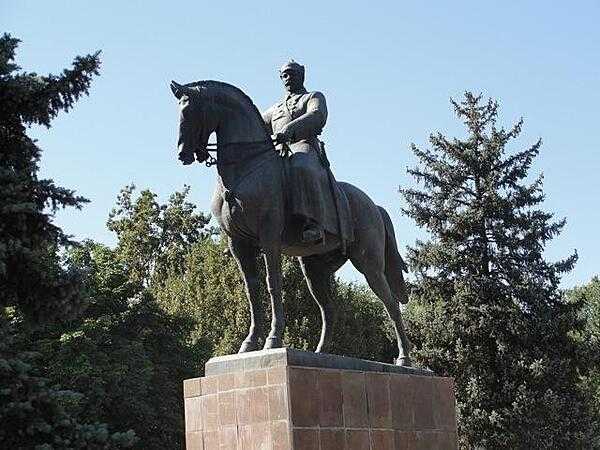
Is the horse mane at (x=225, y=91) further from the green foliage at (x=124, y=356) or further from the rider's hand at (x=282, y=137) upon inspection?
the green foliage at (x=124, y=356)

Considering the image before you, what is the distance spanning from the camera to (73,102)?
11.7m

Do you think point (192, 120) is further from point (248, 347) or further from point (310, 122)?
point (248, 347)

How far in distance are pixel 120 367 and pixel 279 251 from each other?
18.1 m

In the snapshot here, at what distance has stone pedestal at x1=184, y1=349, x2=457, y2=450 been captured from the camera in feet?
32.0

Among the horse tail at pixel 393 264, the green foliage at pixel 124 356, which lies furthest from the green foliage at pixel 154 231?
the horse tail at pixel 393 264

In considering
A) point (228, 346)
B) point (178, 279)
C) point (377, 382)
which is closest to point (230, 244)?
point (377, 382)

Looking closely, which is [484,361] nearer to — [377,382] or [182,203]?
[377,382]

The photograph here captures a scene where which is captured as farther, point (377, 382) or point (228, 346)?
point (228, 346)

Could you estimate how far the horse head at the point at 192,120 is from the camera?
10.6 metres

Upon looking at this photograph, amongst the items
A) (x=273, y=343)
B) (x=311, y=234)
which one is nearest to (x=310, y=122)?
(x=311, y=234)

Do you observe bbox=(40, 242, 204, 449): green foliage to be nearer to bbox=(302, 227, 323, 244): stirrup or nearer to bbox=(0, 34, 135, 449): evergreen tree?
bbox=(0, 34, 135, 449): evergreen tree

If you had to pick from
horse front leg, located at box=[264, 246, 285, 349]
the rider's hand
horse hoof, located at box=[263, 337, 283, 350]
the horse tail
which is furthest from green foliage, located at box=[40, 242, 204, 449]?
horse hoof, located at box=[263, 337, 283, 350]

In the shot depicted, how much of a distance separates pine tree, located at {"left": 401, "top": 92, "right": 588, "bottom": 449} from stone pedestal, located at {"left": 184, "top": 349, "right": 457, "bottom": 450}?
16.3 metres

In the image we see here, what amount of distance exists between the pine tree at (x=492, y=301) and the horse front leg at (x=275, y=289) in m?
17.2
